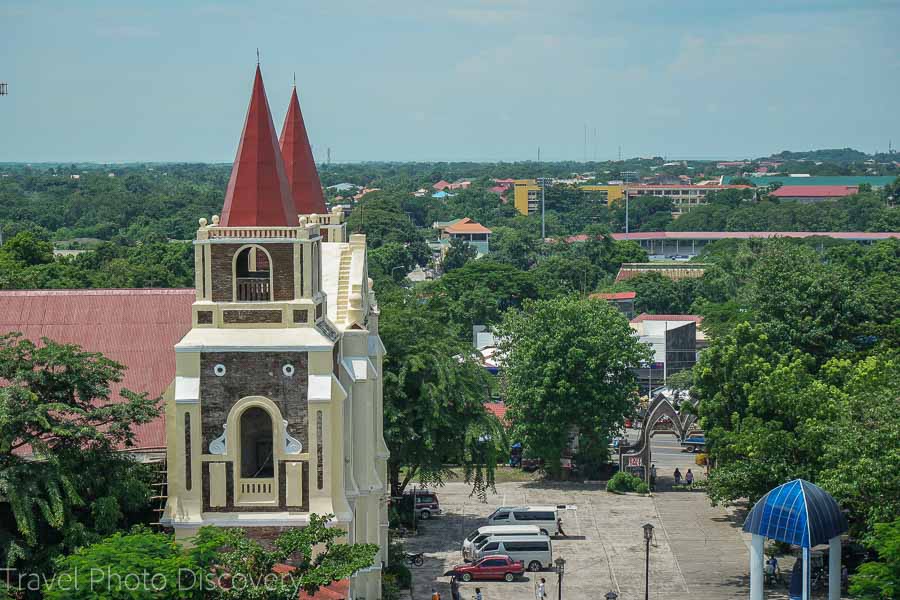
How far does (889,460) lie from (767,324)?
17790 millimetres

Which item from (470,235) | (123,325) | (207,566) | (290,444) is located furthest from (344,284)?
(470,235)

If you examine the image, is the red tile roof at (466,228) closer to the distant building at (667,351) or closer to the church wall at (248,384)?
the distant building at (667,351)

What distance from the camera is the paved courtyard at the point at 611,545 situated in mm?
40219

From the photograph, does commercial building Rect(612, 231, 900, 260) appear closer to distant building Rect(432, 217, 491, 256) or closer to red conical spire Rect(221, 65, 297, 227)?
distant building Rect(432, 217, 491, 256)

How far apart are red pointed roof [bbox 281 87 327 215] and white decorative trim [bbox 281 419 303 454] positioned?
32.8ft

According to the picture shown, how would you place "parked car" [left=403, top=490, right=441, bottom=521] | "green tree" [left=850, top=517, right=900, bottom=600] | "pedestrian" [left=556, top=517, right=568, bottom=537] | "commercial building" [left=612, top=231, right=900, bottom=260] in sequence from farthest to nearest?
"commercial building" [left=612, top=231, right=900, bottom=260], "parked car" [left=403, top=490, right=441, bottom=521], "pedestrian" [left=556, top=517, right=568, bottom=537], "green tree" [left=850, top=517, right=900, bottom=600]

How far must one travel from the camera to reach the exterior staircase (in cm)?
3412

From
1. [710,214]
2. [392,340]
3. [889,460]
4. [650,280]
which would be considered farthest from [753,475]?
[710,214]

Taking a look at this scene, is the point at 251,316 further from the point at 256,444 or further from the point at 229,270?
the point at 256,444

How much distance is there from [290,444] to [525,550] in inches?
560

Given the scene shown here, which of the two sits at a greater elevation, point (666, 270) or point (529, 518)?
point (666, 270)

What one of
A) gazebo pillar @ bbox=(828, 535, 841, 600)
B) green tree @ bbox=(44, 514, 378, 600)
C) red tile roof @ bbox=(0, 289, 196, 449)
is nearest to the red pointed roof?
red tile roof @ bbox=(0, 289, 196, 449)

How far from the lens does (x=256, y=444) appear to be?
3114cm

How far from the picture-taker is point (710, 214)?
181 m
